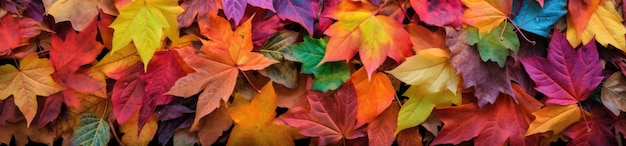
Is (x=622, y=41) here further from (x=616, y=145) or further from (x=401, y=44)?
(x=401, y=44)

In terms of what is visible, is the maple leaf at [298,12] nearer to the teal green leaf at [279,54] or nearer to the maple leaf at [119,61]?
the teal green leaf at [279,54]

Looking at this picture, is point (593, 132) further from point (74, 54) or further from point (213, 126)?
point (74, 54)

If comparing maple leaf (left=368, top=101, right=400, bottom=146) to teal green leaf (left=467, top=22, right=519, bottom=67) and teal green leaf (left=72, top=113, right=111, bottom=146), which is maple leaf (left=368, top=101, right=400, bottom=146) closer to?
teal green leaf (left=467, top=22, right=519, bottom=67)

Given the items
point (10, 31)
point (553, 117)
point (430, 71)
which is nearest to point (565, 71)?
point (553, 117)

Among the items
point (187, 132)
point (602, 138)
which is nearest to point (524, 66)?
point (602, 138)

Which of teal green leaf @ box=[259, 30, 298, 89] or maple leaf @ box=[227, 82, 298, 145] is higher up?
teal green leaf @ box=[259, 30, 298, 89]

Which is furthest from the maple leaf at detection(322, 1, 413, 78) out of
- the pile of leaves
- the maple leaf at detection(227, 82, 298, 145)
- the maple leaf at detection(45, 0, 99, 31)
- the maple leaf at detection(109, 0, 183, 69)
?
the maple leaf at detection(45, 0, 99, 31)

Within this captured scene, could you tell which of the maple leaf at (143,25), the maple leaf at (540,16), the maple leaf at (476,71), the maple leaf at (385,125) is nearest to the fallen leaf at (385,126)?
the maple leaf at (385,125)
